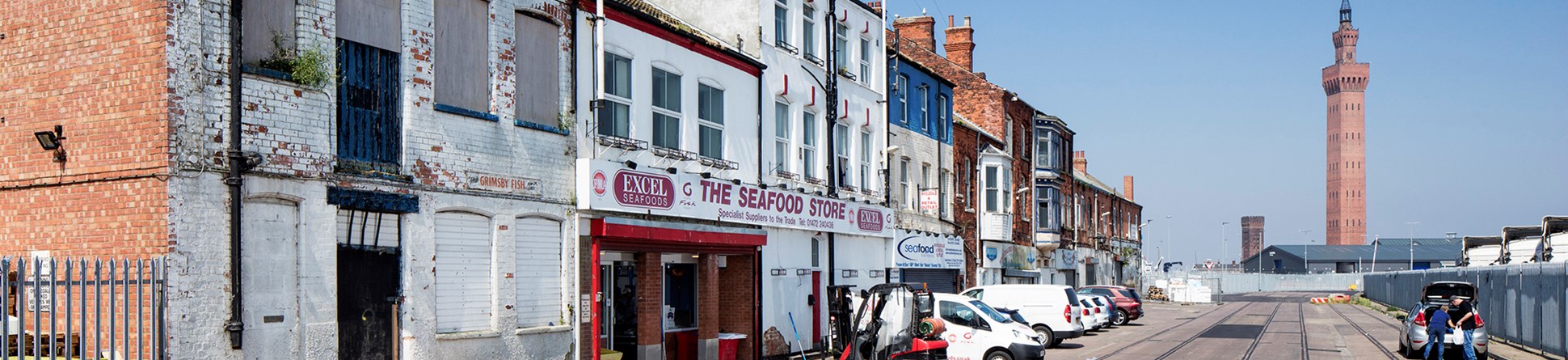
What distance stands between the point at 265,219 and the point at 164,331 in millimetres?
1641

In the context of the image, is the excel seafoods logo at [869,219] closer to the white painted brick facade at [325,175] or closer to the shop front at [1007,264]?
the white painted brick facade at [325,175]

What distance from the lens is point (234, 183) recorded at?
507 inches

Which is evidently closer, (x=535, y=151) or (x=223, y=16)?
(x=223, y=16)

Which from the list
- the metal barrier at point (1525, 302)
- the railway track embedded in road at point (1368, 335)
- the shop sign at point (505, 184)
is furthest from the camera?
the railway track embedded in road at point (1368, 335)

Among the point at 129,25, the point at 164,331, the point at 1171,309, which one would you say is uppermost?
the point at 129,25

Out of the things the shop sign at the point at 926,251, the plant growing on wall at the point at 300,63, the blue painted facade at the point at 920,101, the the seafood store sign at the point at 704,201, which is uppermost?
the blue painted facade at the point at 920,101

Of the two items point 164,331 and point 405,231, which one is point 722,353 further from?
point 164,331

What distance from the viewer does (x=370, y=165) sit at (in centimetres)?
1484

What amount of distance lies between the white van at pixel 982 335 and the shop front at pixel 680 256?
3.46 meters

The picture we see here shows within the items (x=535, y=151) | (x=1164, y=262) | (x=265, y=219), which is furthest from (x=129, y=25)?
(x=1164, y=262)

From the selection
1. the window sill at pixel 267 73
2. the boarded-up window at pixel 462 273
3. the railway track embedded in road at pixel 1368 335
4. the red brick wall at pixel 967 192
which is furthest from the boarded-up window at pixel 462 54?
the red brick wall at pixel 967 192

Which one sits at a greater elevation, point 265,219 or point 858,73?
point 858,73

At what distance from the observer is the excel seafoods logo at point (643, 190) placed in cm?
1888

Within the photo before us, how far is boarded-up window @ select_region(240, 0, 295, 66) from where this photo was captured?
13312mm
